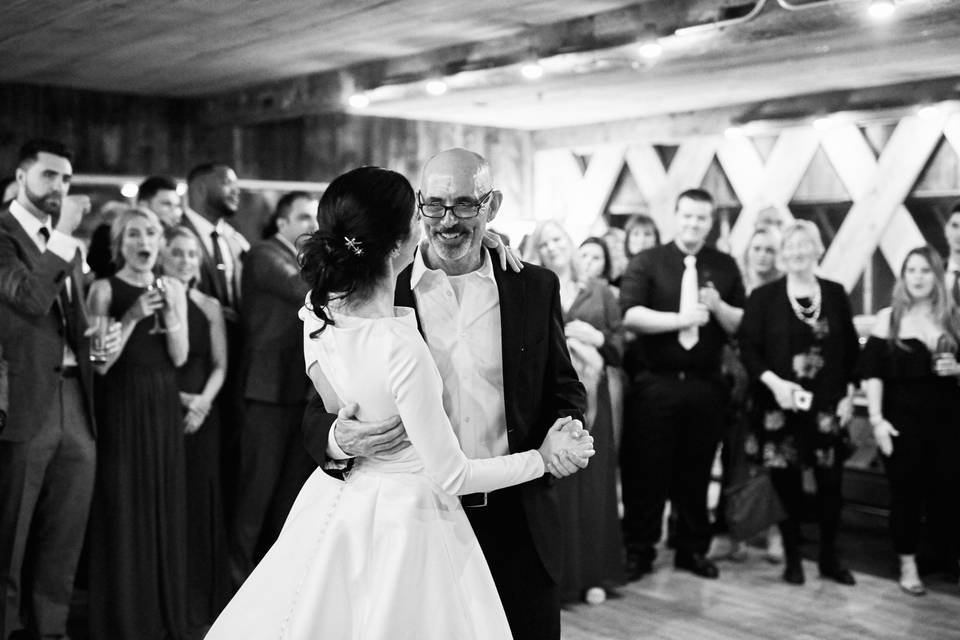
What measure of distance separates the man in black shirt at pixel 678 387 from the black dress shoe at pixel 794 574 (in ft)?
0.97

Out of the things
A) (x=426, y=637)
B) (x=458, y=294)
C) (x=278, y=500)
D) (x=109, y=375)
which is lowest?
(x=278, y=500)

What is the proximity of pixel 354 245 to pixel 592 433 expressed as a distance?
8.58 ft

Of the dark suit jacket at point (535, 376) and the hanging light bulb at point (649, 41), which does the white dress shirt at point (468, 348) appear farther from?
the hanging light bulb at point (649, 41)

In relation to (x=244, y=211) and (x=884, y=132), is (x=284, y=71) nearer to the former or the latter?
(x=244, y=211)

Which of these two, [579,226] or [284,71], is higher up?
[284,71]

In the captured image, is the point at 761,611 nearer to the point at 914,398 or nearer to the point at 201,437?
the point at 914,398

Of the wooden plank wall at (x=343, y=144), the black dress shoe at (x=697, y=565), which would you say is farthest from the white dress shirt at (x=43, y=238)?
the wooden plank wall at (x=343, y=144)

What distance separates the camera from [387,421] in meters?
2.06

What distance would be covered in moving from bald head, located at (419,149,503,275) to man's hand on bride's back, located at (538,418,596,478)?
44 centimetres

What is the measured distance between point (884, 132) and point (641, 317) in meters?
3.07

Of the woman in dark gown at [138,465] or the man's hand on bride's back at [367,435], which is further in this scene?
the woman in dark gown at [138,465]

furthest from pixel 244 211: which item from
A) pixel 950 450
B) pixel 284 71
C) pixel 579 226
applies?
pixel 950 450

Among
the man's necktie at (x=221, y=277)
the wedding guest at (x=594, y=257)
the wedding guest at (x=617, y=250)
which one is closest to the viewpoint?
the man's necktie at (x=221, y=277)

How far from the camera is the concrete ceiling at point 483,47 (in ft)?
13.7
